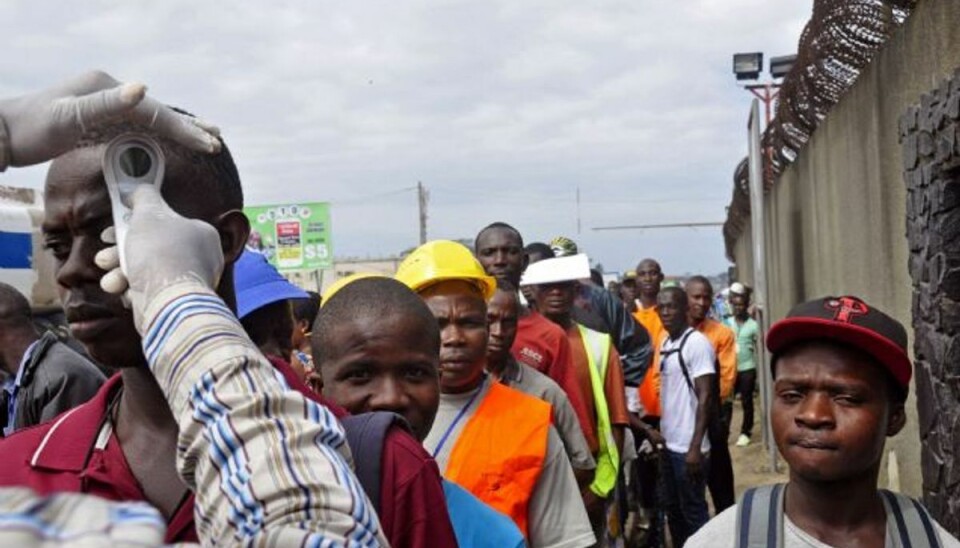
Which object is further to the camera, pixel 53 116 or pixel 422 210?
pixel 422 210

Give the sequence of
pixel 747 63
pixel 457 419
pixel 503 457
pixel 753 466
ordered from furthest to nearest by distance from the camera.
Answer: pixel 747 63 → pixel 753 466 → pixel 457 419 → pixel 503 457

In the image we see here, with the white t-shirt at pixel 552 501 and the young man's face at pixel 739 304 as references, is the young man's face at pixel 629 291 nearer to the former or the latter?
the young man's face at pixel 739 304

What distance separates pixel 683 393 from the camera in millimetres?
7266

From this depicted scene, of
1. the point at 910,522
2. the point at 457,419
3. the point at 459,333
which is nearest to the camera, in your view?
the point at 910,522

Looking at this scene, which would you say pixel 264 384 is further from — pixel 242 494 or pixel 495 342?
pixel 495 342

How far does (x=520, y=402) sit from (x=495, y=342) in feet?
3.00

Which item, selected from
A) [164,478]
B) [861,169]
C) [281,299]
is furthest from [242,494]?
[861,169]

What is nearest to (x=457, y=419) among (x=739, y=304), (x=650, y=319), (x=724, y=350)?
(x=724, y=350)

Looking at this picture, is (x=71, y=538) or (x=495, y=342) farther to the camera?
(x=495, y=342)

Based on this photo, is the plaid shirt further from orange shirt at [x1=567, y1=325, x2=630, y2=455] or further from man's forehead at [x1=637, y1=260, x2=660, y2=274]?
man's forehead at [x1=637, y1=260, x2=660, y2=274]

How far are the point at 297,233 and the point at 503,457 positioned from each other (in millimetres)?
22054

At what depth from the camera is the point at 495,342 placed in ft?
14.3

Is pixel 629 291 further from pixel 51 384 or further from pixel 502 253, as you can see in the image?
pixel 51 384

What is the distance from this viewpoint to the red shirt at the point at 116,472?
5.46 ft
